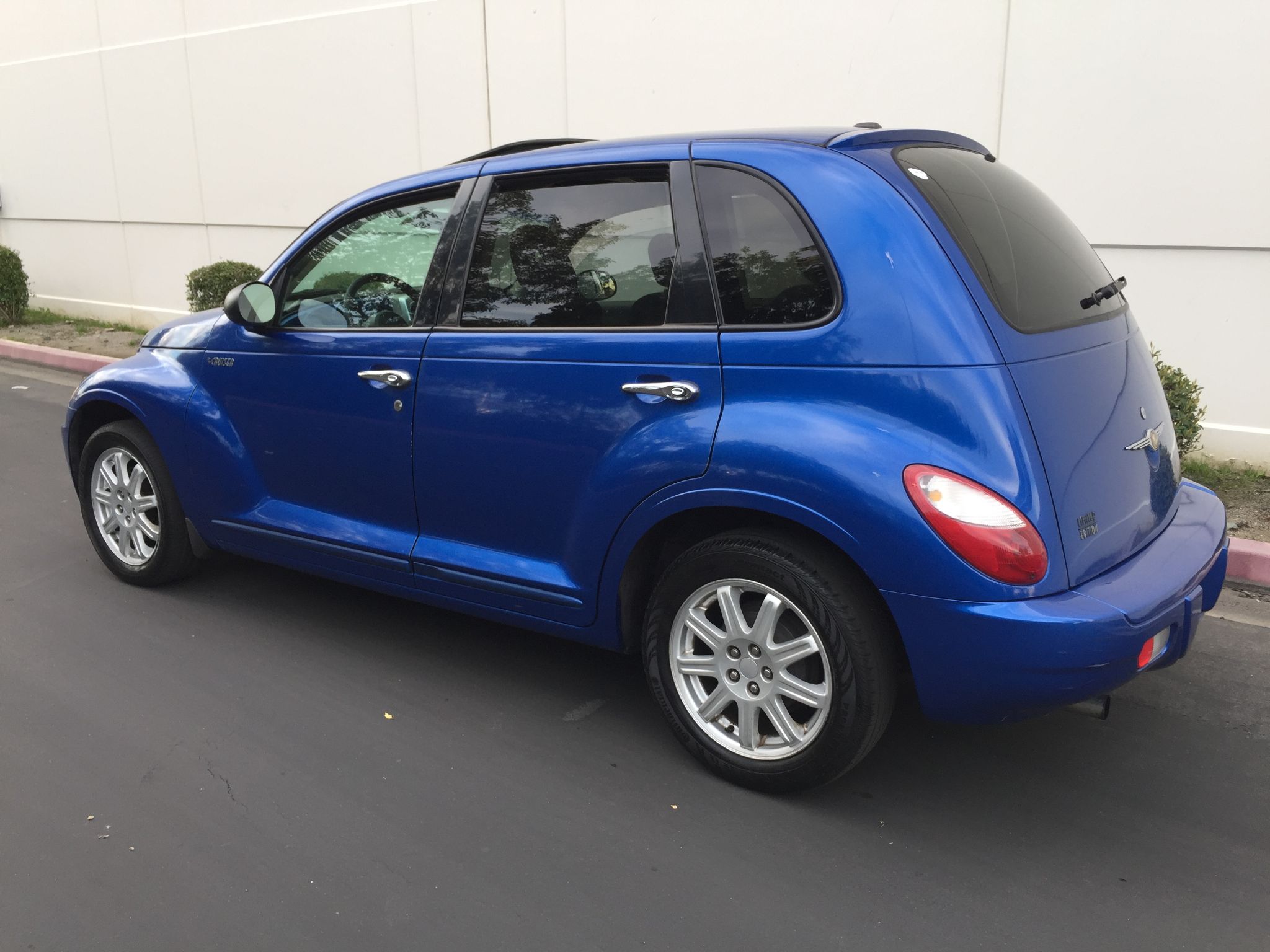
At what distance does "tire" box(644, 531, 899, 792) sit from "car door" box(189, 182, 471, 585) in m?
1.14

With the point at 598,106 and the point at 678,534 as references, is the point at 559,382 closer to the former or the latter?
the point at 678,534

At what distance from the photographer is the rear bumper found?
2.71 metres

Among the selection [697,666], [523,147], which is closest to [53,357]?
[523,147]

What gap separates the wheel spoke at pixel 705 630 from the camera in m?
3.20

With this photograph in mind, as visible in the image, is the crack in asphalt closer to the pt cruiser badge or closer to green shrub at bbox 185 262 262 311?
the pt cruiser badge

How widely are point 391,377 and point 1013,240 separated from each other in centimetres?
206

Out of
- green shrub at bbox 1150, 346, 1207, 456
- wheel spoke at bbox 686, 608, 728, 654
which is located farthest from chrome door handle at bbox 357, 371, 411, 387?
green shrub at bbox 1150, 346, 1207, 456

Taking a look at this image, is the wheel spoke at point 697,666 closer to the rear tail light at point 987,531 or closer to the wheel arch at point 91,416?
the rear tail light at point 987,531

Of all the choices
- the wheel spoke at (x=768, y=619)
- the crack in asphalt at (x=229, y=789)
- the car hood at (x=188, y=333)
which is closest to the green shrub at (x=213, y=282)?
the car hood at (x=188, y=333)

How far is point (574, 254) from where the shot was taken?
3531 mm

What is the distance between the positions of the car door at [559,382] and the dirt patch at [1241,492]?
3.58 metres

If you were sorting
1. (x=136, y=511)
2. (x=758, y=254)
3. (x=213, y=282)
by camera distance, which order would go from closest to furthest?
(x=758, y=254) → (x=136, y=511) → (x=213, y=282)

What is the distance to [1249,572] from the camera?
4973 mm

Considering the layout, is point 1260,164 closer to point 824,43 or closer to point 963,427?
point 824,43
